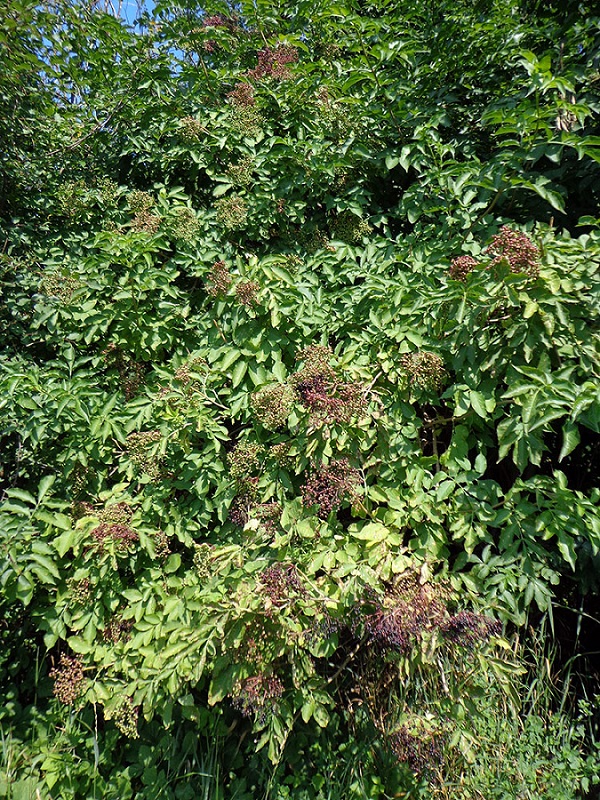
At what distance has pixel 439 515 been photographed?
2035 mm

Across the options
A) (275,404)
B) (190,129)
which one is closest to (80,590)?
(275,404)

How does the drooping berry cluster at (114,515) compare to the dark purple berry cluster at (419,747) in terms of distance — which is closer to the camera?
the dark purple berry cluster at (419,747)

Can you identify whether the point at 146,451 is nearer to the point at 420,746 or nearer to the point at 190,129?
the point at 420,746

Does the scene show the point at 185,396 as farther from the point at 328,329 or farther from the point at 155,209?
the point at 155,209

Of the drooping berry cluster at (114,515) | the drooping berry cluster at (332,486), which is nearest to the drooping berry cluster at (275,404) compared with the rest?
the drooping berry cluster at (332,486)

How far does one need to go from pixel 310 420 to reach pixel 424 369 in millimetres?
440

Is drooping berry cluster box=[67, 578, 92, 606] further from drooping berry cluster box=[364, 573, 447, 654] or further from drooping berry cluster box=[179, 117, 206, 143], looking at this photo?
drooping berry cluster box=[179, 117, 206, 143]

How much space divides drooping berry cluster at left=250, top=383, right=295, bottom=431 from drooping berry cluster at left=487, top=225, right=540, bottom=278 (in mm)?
814

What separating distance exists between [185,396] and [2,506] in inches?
34.4

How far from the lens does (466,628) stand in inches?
71.8

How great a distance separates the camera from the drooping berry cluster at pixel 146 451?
226cm

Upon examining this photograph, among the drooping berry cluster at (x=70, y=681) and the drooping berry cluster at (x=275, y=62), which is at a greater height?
the drooping berry cluster at (x=275, y=62)

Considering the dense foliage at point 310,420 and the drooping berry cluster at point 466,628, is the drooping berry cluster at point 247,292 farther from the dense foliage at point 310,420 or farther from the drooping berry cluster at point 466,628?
the drooping berry cluster at point 466,628

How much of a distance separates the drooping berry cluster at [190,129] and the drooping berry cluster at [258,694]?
2.50 metres
